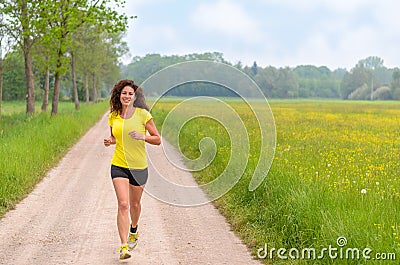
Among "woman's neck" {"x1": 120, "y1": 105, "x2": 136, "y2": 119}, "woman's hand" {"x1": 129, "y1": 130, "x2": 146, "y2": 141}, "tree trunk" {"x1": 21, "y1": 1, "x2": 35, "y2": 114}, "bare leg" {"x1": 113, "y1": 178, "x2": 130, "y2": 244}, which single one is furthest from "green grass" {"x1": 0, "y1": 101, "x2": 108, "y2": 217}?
"tree trunk" {"x1": 21, "y1": 1, "x2": 35, "y2": 114}

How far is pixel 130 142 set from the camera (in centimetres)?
665

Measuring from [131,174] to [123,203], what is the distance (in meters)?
Answer: 0.37

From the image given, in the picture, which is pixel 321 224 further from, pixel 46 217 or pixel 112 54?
pixel 112 54

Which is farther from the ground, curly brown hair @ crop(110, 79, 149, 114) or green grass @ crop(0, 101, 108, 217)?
curly brown hair @ crop(110, 79, 149, 114)

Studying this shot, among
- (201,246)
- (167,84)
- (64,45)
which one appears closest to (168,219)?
(201,246)

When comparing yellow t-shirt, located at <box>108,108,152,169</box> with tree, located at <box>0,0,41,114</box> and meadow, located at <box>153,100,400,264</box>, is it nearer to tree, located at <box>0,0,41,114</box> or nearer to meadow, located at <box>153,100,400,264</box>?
meadow, located at <box>153,100,400,264</box>

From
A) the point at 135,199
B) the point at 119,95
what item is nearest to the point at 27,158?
the point at 135,199

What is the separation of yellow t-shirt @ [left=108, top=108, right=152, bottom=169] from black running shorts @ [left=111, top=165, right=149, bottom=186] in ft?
0.16

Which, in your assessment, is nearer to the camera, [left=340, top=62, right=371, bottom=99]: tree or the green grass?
the green grass

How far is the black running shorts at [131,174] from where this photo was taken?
6.65m

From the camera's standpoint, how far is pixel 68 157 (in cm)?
1625

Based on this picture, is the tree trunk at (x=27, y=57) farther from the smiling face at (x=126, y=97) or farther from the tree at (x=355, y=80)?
the tree at (x=355, y=80)

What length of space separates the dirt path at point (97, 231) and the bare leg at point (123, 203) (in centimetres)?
35

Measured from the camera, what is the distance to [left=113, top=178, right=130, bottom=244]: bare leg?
6.57 metres
